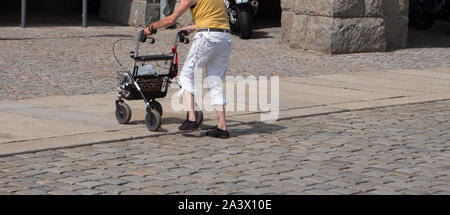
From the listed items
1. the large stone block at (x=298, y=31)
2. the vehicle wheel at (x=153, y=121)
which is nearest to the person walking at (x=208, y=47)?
the vehicle wheel at (x=153, y=121)

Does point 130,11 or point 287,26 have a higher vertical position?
point 130,11

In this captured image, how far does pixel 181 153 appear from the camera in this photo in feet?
25.5

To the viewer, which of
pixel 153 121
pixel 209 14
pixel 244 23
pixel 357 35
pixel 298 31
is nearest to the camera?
pixel 209 14

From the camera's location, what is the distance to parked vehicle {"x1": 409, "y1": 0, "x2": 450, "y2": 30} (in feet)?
70.5

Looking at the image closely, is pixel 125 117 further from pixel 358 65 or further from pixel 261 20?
pixel 261 20

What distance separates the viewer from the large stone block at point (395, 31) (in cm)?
1747

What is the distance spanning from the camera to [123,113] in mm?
8938

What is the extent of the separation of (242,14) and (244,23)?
8.2 inches

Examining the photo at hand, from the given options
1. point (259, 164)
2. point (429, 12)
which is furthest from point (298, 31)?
point (259, 164)

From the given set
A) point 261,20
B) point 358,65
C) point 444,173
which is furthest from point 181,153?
point 261,20

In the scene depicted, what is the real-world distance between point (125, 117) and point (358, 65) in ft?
22.8

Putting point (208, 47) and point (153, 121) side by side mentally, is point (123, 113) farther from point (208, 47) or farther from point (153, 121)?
point (208, 47)

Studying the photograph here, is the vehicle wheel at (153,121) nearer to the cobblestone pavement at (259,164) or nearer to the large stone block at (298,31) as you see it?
the cobblestone pavement at (259,164)

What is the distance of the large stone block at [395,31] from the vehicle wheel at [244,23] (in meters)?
2.77
